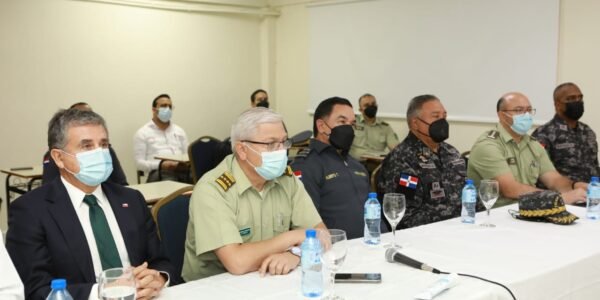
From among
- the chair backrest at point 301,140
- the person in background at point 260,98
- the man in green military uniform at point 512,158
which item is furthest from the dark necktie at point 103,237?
the person in background at point 260,98

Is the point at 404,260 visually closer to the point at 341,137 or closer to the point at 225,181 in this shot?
the point at 225,181

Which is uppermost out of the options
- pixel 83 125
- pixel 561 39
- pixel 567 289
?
pixel 561 39

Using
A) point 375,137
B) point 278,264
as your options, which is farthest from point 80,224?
point 375,137

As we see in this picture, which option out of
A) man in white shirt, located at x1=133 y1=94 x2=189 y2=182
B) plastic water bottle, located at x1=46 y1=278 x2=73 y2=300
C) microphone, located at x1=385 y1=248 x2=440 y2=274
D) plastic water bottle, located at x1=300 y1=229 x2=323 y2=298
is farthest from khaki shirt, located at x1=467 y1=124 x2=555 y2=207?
man in white shirt, located at x1=133 y1=94 x2=189 y2=182

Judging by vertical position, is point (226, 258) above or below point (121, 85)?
below

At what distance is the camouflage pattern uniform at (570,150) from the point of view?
15.7 ft

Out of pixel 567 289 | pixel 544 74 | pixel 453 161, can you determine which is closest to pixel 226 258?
pixel 567 289

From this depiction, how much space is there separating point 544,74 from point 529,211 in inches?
146

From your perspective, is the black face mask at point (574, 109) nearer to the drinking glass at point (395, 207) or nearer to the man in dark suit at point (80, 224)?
the drinking glass at point (395, 207)

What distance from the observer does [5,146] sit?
253 inches

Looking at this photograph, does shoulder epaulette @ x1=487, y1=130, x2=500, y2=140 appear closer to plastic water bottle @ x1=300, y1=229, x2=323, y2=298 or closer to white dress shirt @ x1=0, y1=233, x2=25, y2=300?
plastic water bottle @ x1=300, y1=229, x2=323, y2=298

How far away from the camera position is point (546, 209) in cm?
289

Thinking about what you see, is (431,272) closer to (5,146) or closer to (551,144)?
(551,144)

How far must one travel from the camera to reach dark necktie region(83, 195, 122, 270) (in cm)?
219
